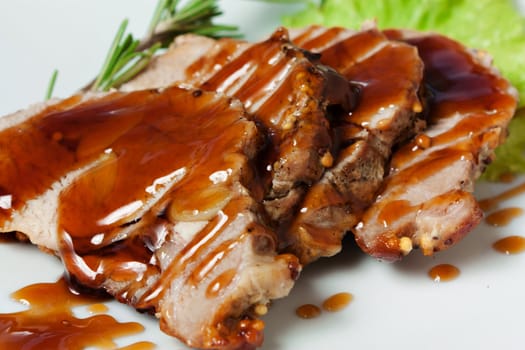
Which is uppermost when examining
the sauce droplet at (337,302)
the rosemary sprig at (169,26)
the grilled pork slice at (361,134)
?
the rosemary sprig at (169,26)

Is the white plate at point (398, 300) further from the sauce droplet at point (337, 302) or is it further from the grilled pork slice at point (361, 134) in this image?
the grilled pork slice at point (361, 134)

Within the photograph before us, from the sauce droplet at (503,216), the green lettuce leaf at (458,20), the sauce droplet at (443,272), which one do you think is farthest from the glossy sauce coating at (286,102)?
the green lettuce leaf at (458,20)

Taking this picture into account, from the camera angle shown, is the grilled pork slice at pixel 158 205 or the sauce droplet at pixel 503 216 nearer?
the grilled pork slice at pixel 158 205

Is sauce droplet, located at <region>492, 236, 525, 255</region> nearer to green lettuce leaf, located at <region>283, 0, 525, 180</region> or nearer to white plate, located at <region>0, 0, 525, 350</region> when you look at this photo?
white plate, located at <region>0, 0, 525, 350</region>

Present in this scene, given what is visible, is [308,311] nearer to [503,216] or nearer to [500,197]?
[503,216]

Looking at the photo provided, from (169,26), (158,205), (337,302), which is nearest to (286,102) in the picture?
(158,205)

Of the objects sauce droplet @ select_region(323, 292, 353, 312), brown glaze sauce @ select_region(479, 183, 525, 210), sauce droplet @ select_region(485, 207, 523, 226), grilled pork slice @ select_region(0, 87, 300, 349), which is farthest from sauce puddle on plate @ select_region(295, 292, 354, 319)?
brown glaze sauce @ select_region(479, 183, 525, 210)
